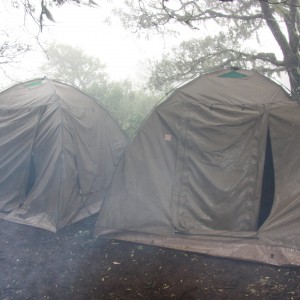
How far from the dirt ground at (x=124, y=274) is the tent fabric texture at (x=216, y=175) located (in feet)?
0.63

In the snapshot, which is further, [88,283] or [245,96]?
[245,96]

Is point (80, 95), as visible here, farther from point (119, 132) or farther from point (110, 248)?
point (110, 248)

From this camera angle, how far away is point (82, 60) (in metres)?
21.2

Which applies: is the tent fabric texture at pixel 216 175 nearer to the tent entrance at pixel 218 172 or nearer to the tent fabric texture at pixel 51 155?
the tent entrance at pixel 218 172

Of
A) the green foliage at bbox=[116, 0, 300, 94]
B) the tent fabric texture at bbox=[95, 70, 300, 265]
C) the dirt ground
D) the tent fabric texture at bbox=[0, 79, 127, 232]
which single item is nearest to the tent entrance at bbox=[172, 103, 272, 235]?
the tent fabric texture at bbox=[95, 70, 300, 265]

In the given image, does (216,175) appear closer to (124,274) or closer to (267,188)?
(267,188)

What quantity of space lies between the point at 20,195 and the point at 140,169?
2286mm

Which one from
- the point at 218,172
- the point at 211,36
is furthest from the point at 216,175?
the point at 211,36

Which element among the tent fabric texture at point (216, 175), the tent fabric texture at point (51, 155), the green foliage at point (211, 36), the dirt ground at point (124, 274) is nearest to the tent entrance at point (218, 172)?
the tent fabric texture at point (216, 175)

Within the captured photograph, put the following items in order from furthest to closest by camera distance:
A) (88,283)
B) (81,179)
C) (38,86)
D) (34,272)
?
(38,86)
(81,179)
(34,272)
(88,283)

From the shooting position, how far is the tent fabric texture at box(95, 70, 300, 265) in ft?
13.4

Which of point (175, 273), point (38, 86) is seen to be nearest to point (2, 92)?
point (38, 86)

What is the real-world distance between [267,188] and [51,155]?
11.0ft

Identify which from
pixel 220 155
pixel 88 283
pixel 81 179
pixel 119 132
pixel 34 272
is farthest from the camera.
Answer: pixel 119 132
